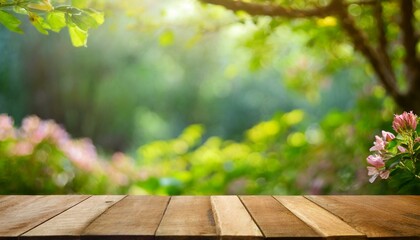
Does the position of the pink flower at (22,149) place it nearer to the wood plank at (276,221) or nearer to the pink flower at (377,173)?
the wood plank at (276,221)

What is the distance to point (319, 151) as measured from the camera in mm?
4109

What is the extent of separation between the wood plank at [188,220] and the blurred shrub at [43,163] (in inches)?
83.9

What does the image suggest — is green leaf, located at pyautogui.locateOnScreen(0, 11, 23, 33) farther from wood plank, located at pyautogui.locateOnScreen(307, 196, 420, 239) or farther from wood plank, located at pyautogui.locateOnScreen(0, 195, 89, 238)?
wood plank, located at pyautogui.locateOnScreen(307, 196, 420, 239)

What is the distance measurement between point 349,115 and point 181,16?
172 centimetres

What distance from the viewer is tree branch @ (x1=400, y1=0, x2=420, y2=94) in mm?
2916

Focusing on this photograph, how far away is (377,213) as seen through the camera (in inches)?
50.3

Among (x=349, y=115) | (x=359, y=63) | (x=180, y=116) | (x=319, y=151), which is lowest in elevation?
(x=319, y=151)

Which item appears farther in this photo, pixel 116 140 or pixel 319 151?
pixel 116 140

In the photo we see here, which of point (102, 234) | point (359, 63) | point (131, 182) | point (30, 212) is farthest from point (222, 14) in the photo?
point (102, 234)

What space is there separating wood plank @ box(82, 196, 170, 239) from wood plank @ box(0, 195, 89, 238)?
12 centimetres

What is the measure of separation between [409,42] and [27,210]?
2485 mm

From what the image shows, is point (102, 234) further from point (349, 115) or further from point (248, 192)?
point (349, 115)

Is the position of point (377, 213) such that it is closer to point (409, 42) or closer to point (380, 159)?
point (380, 159)

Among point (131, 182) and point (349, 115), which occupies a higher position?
point (349, 115)
